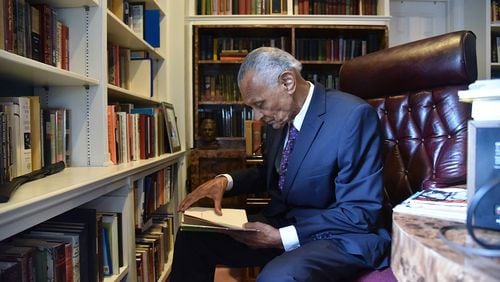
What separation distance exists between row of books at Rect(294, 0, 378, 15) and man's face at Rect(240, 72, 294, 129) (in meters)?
1.58

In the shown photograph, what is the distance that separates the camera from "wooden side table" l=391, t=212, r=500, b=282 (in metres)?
0.42

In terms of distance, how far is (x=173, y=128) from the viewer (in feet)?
7.45

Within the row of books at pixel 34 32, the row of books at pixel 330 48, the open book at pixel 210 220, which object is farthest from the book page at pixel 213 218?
the row of books at pixel 330 48

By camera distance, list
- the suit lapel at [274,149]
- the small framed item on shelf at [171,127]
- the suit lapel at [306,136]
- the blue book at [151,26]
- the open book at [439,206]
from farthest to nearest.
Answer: the small framed item on shelf at [171,127]
the blue book at [151,26]
the suit lapel at [274,149]
the suit lapel at [306,136]
the open book at [439,206]

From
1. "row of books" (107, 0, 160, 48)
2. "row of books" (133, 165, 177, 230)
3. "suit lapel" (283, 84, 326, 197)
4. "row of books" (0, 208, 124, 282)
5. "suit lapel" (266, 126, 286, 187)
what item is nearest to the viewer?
"row of books" (0, 208, 124, 282)

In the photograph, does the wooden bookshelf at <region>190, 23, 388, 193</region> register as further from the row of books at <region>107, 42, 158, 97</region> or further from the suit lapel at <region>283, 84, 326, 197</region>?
the suit lapel at <region>283, 84, 326, 197</region>

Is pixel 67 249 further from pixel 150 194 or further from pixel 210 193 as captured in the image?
pixel 150 194

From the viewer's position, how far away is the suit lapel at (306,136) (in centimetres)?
118

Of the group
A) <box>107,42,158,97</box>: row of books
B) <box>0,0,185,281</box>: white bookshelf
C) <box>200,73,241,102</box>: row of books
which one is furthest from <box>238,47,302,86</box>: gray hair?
<box>200,73,241,102</box>: row of books

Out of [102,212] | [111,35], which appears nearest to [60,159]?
[102,212]

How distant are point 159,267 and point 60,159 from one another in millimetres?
932

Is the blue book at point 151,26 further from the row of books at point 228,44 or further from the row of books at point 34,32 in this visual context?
the row of books at point 34,32

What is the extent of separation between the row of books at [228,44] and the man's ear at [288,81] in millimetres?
1479

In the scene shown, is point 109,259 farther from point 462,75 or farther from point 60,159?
point 462,75
